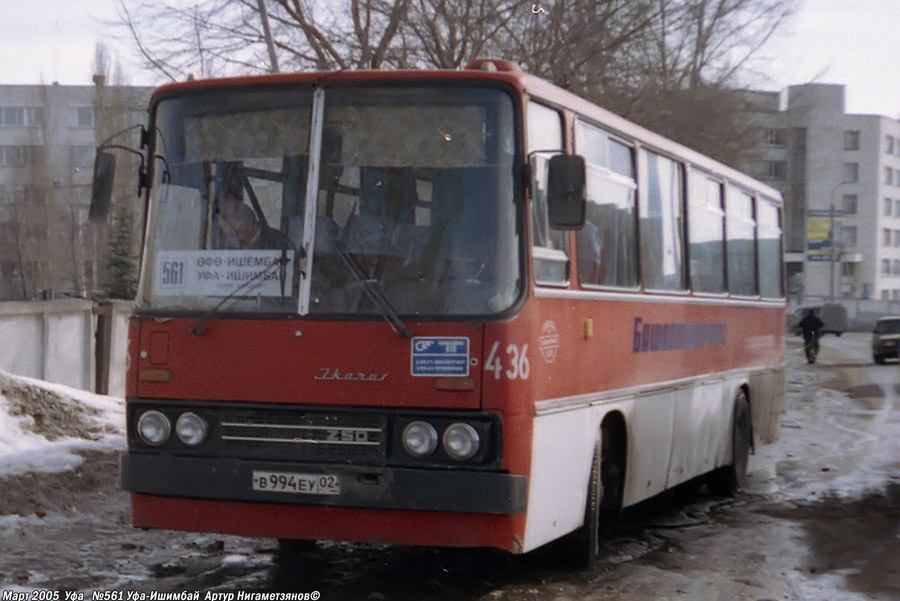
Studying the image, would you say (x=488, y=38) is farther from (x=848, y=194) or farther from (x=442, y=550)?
(x=848, y=194)

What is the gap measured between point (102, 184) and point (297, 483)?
220cm

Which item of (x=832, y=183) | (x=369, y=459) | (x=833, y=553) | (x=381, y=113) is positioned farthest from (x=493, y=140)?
(x=832, y=183)

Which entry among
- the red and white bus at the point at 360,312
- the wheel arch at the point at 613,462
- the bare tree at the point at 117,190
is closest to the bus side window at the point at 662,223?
the wheel arch at the point at 613,462

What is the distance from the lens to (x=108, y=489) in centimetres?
1188

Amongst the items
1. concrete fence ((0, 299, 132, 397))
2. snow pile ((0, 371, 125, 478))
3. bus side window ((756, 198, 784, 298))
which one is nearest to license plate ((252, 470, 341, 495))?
snow pile ((0, 371, 125, 478))

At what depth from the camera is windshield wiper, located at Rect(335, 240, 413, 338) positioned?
7141 millimetres

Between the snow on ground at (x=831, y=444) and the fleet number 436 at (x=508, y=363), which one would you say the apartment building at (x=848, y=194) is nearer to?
the snow on ground at (x=831, y=444)

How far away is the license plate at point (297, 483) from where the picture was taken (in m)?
7.17

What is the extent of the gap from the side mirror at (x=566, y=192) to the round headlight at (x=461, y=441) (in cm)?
115

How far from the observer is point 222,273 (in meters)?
7.47

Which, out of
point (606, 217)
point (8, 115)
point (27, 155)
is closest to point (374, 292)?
point (606, 217)

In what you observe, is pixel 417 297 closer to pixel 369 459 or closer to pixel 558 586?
pixel 369 459

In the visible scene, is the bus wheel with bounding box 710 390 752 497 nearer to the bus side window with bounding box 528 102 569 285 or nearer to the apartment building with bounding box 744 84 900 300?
the bus side window with bounding box 528 102 569 285

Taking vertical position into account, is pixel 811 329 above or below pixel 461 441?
above
